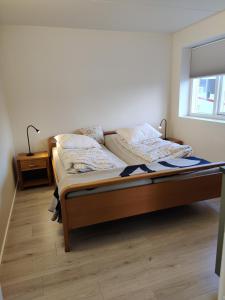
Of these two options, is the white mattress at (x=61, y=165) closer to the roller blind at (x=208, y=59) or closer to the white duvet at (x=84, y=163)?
the white duvet at (x=84, y=163)

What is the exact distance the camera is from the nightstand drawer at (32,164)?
3.06 m

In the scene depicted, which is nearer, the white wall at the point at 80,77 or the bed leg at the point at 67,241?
the bed leg at the point at 67,241

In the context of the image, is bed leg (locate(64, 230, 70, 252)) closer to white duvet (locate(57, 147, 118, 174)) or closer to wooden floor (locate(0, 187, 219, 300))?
wooden floor (locate(0, 187, 219, 300))

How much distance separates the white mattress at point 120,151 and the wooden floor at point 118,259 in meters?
0.66

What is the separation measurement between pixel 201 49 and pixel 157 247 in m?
3.02

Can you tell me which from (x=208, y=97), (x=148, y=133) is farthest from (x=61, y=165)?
(x=208, y=97)

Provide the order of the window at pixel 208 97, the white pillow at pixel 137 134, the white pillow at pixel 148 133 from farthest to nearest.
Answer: the white pillow at pixel 148 133, the white pillow at pixel 137 134, the window at pixel 208 97

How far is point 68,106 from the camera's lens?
3.47 m

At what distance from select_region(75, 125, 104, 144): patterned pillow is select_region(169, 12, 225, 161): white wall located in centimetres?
144

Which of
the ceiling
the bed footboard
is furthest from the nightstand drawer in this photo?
the ceiling

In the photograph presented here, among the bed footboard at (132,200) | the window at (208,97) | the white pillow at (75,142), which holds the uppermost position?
the window at (208,97)

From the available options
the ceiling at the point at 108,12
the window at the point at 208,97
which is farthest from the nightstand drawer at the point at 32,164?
the window at the point at 208,97

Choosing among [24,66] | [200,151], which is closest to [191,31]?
[200,151]

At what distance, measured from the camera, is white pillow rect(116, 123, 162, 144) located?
329 centimetres
